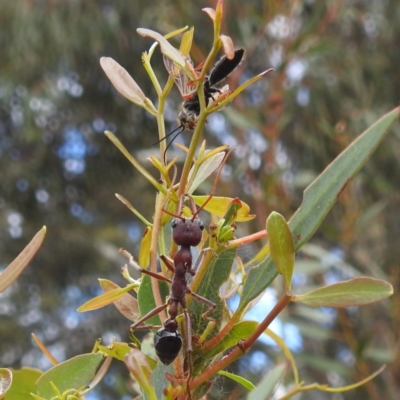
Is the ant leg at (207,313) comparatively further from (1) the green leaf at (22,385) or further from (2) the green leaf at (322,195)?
(1) the green leaf at (22,385)

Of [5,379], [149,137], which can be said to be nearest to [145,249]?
[5,379]

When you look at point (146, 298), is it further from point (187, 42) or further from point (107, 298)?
point (187, 42)

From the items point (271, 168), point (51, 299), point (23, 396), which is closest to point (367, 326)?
point (271, 168)

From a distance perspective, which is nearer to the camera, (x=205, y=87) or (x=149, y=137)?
(x=205, y=87)

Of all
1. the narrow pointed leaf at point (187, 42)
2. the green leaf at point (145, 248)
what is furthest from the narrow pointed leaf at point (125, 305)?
the narrow pointed leaf at point (187, 42)

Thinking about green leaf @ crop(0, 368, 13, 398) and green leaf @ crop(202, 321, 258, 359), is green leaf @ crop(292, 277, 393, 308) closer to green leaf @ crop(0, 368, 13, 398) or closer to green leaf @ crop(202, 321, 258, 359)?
green leaf @ crop(202, 321, 258, 359)

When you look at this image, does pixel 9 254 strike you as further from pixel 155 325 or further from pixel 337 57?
pixel 155 325
